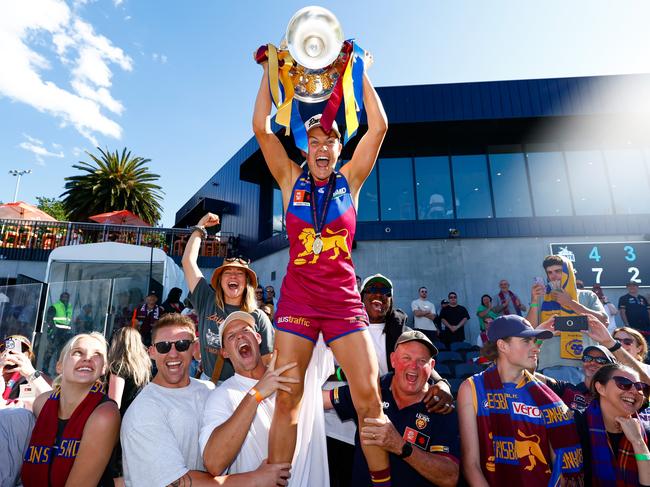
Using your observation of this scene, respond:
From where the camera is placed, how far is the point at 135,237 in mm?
18047

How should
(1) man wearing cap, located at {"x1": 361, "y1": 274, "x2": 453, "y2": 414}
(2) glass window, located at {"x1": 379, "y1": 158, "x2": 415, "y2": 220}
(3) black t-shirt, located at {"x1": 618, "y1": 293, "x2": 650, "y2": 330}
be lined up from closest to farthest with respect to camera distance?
(1) man wearing cap, located at {"x1": 361, "y1": 274, "x2": 453, "y2": 414}, (3) black t-shirt, located at {"x1": 618, "y1": 293, "x2": 650, "y2": 330}, (2) glass window, located at {"x1": 379, "y1": 158, "x2": 415, "y2": 220}

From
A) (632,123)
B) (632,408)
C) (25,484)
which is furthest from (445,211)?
(25,484)

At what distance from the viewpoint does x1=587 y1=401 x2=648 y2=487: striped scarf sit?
9.49 ft

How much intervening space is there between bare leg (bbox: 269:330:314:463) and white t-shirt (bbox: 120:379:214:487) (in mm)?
640

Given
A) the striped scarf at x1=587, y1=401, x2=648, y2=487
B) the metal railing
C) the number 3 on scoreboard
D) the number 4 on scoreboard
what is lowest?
the striped scarf at x1=587, y1=401, x2=648, y2=487

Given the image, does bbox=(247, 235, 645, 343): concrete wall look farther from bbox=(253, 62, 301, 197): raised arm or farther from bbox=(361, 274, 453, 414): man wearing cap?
bbox=(253, 62, 301, 197): raised arm

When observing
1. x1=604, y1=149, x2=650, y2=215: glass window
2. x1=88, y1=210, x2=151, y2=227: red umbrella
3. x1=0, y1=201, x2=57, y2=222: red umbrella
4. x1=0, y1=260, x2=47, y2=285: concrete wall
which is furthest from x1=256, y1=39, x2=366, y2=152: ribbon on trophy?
x1=0, y1=201, x2=57, y2=222: red umbrella

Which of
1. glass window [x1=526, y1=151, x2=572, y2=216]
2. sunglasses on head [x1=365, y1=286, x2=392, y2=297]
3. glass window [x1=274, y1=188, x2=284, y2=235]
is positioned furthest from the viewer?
glass window [x1=274, y1=188, x2=284, y2=235]

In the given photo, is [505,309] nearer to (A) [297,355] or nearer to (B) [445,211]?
(B) [445,211]

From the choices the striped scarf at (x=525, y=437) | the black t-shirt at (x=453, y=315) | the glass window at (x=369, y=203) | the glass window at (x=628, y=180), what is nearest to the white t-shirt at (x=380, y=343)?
the striped scarf at (x=525, y=437)

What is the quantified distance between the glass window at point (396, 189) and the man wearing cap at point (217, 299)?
1014 centimetres

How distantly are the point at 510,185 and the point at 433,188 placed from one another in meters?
2.67

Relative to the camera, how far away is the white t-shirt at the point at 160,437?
96.9 inches

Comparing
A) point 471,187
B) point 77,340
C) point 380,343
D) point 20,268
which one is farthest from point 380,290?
point 20,268
